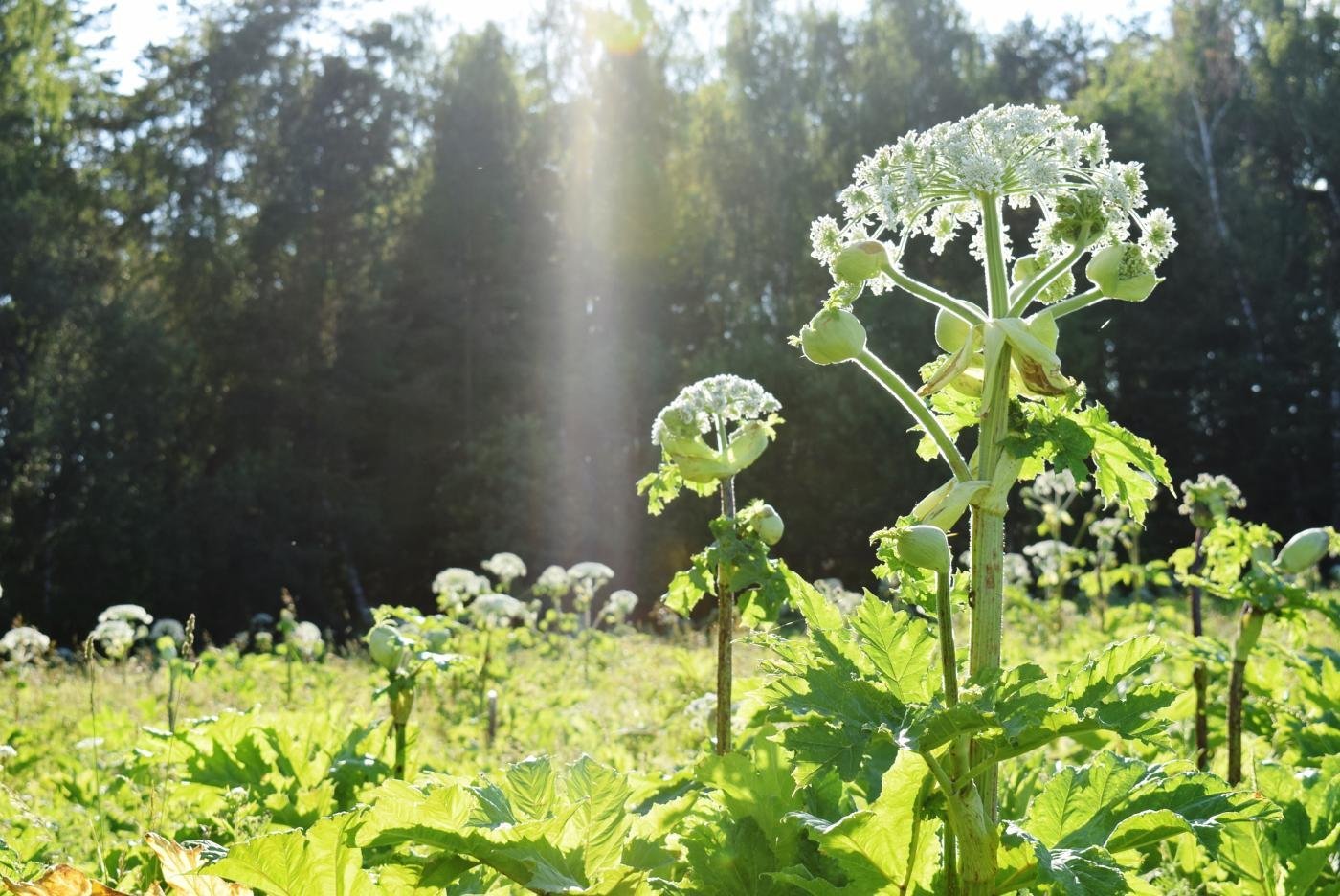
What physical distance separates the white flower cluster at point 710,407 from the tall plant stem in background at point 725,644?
5.7 inches

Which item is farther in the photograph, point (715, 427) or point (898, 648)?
point (715, 427)

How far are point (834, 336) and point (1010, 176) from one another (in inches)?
13.2

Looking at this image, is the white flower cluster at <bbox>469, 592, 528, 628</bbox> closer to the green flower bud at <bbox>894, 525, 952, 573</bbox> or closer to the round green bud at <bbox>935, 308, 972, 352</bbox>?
the round green bud at <bbox>935, 308, 972, 352</bbox>

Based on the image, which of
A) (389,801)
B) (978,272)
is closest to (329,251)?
(978,272)

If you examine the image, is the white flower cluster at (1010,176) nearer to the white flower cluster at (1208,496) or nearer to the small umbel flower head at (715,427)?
the small umbel flower head at (715,427)

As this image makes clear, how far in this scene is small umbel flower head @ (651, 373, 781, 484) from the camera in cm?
242

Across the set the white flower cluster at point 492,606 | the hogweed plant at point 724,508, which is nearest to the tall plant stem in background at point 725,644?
the hogweed plant at point 724,508

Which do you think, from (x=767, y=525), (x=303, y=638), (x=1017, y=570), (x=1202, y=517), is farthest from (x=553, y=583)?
(x=767, y=525)

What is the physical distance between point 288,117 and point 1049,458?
64.2ft

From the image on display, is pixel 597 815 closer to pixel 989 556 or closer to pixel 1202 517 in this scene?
pixel 989 556

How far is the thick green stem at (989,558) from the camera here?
150 cm

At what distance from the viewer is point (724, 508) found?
248cm

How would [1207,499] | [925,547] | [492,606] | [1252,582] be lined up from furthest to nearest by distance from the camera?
[492,606], [1207,499], [1252,582], [925,547]

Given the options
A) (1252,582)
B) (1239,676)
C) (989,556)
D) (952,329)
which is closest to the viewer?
(989,556)
